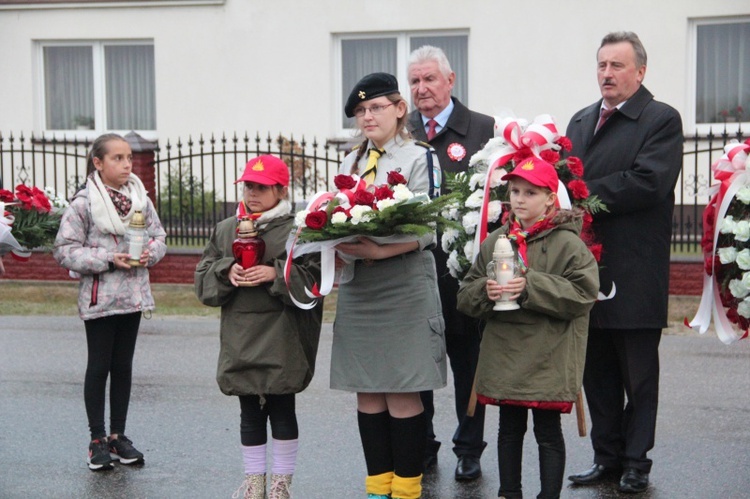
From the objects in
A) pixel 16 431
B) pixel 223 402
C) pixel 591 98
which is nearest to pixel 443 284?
pixel 223 402

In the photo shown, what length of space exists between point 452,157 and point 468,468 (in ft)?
5.55

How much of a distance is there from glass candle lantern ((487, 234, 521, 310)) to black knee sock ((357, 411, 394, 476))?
856 millimetres

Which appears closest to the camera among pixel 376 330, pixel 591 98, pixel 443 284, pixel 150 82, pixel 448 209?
pixel 376 330

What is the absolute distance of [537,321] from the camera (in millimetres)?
4934

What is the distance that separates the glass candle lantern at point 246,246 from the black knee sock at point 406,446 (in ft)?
3.21

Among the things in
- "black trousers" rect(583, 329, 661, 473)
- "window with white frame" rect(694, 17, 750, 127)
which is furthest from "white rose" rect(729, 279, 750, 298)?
"window with white frame" rect(694, 17, 750, 127)

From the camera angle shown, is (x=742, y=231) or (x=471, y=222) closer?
(x=742, y=231)

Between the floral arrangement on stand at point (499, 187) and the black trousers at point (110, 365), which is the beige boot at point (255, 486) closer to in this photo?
the black trousers at point (110, 365)

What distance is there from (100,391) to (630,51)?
3448mm

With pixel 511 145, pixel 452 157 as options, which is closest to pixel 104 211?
pixel 452 157

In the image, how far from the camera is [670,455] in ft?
21.2

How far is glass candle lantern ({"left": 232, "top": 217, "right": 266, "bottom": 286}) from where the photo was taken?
5.14 metres

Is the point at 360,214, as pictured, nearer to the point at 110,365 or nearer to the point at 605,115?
the point at 605,115

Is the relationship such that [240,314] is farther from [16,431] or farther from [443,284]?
[16,431]
